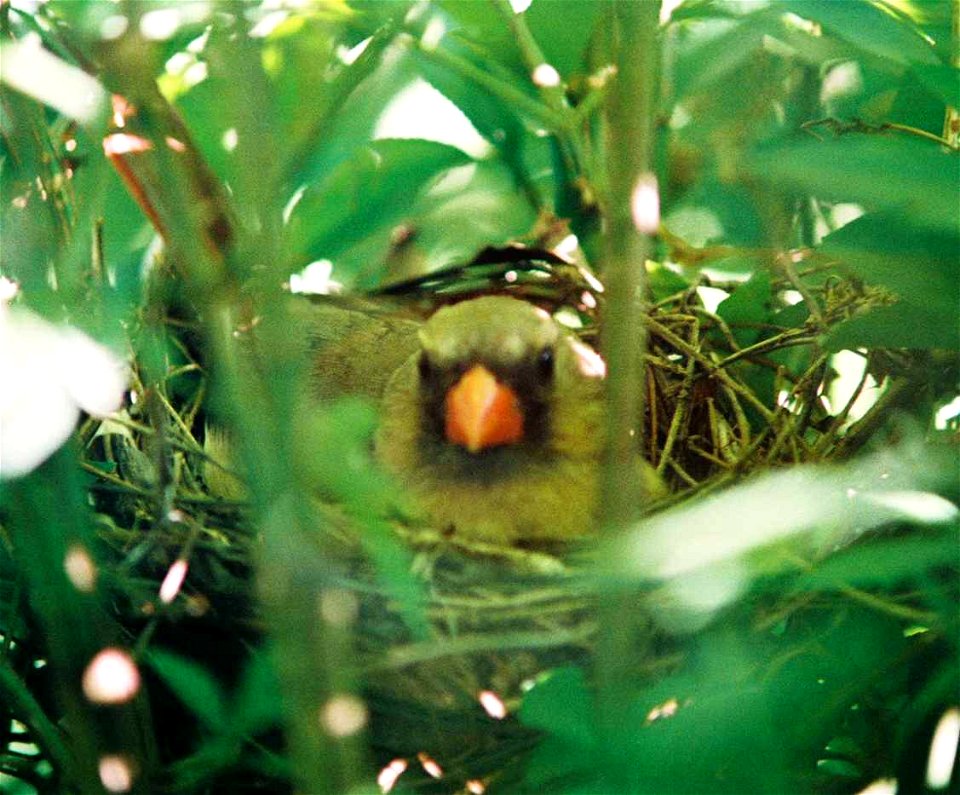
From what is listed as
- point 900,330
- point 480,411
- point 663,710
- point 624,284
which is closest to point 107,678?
point 663,710

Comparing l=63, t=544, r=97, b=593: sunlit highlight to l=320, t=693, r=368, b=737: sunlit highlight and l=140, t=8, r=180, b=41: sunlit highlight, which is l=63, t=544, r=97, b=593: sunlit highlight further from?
l=140, t=8, r=180, b=41: sunlit highlight

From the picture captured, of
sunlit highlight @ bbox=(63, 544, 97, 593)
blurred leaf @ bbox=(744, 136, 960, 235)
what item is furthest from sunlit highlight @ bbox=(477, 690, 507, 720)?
blurred leaf @ bbox=(744, 136, 960, 235)

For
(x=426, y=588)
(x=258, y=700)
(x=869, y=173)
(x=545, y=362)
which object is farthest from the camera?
(x=545, y=362)

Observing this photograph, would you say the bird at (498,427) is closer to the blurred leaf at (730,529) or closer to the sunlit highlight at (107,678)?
the sunlit highlight at (107,678)

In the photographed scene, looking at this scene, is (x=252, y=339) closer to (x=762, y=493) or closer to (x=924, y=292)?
(x=762, y=493)

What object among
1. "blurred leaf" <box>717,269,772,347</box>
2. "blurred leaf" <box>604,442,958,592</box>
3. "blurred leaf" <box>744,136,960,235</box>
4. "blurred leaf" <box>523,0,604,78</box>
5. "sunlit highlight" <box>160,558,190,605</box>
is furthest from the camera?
"blurred leaf" <box>717,269,772,347</box>

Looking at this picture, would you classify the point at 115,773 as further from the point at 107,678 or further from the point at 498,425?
the point at 498,425

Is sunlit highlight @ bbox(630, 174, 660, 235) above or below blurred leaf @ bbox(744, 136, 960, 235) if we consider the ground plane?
above

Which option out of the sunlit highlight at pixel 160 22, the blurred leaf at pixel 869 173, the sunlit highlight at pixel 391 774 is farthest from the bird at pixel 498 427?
the blurred leaf at pixel 869 173
